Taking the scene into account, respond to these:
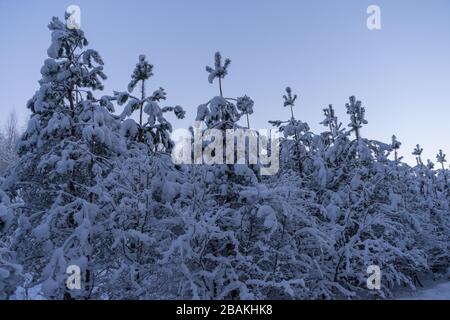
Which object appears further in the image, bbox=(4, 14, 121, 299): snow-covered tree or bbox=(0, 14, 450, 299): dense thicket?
bbox=(4, 14, 121, 299): snow-covered tree

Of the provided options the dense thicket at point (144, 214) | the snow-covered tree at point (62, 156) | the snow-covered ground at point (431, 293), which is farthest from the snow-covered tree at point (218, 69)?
the snow-covered ground at point (431, 293)

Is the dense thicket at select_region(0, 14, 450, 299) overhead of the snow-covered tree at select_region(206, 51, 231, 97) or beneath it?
beneath

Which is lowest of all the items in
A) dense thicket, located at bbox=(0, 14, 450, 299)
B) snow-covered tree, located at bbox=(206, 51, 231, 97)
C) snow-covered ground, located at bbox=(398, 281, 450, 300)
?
snow-covered ground, located at bbox=(398, 281, 450, 300)

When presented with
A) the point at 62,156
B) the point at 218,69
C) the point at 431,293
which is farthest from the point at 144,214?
the point at 431,293

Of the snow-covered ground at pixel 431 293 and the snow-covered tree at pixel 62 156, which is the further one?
the snow-covered ground at pixel 431 293

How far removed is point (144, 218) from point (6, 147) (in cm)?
5281

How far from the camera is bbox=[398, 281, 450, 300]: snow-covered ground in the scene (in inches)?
697

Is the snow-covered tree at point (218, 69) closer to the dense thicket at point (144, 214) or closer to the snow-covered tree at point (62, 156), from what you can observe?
the dense thicket at point (144, 214)

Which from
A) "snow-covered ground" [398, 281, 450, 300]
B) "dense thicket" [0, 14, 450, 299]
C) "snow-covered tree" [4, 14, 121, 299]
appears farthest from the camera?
"snow-covered ground" [398, 281, 450, 300]

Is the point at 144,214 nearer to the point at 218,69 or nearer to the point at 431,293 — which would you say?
the point at 218,69

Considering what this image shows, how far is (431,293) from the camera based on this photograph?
18.7 metres

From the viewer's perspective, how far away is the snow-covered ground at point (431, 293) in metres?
17.7

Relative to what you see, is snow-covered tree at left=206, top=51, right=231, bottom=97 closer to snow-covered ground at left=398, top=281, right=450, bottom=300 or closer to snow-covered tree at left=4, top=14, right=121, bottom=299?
snow-covered tree at left=4, top=14, right=121, bottom=299

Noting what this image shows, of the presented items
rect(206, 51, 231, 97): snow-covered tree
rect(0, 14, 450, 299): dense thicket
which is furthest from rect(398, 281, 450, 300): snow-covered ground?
rect(206, 51, 231, 97): snow-covered tree
